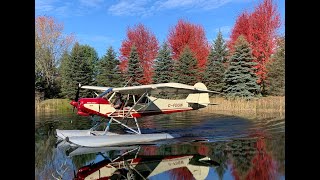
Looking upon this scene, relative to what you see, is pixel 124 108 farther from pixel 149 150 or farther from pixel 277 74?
pixel 277 74

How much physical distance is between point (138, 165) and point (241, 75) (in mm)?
19286

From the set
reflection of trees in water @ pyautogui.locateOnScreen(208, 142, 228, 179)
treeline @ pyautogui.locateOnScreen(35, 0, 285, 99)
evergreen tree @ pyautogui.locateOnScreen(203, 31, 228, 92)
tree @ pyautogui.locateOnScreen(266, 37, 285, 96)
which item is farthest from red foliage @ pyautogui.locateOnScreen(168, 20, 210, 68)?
reflection of trees in water @ pyautogui.locateOnScreen(208, 142, 228, 179)

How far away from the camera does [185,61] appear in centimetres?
2734

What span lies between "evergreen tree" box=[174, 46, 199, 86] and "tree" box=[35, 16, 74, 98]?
40.9 ft

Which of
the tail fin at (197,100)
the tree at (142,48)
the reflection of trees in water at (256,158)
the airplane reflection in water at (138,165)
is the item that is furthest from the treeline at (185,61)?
the airplane reflection in water at (138,165)

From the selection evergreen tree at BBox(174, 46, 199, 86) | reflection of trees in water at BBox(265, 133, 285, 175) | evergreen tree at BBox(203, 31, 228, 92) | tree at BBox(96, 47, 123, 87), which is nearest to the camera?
reflection of trees in water at BBox(265, 133, 285, 175)

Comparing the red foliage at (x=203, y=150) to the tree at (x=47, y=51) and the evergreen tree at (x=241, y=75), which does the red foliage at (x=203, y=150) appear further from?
the tree at (x=47, y=51)

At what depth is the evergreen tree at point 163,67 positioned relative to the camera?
91.5ft

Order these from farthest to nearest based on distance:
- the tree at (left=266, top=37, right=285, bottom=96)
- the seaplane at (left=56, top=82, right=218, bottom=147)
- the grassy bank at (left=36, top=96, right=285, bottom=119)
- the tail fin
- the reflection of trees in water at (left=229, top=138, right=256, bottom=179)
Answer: the tree at (left=266, top=37, right=285, bottom=96), the grassy bank at (left=36, top=96, right=285, bottom=119), the tail fin, the seaplane at (left=56, top=82, right=218, bottom=147), the reflection of trees in water at (left=229, top=138, right=256, bottom=179)

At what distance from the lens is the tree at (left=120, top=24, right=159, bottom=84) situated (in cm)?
3122

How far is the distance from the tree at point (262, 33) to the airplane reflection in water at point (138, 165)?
2041cm

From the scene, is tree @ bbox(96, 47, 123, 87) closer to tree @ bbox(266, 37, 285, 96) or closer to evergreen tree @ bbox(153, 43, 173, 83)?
evergreen tree @ bbox(153, 43, 173, 83)

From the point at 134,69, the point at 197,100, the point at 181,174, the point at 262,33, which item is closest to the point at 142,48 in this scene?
the point at 134,69
